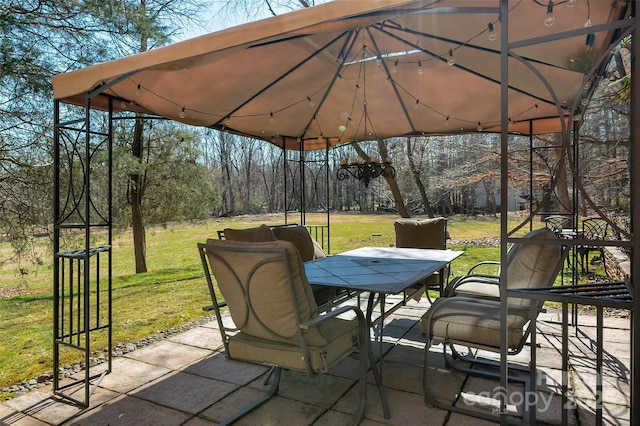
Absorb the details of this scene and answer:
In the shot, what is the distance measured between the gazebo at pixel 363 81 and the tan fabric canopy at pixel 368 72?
0.01m

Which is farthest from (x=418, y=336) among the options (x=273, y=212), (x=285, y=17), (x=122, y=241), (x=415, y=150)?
(x=273, y=212)

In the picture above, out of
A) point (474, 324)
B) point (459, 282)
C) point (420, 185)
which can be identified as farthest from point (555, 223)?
point (474, 324)

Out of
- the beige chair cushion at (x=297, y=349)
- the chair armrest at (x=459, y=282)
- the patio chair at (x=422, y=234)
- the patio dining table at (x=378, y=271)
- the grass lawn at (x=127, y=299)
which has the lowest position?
the grass lawn at (x=127, y=299)

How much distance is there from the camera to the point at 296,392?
248 centimetres

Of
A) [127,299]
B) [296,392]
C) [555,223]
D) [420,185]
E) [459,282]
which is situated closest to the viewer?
[296,392]

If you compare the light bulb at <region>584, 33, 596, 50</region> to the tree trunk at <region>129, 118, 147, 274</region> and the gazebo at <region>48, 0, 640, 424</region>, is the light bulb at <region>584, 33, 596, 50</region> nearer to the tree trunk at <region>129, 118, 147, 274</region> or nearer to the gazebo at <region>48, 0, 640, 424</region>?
the gazebo at <region>48, 0, 640, 424</region>

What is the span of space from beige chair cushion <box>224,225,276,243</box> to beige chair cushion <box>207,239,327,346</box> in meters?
1.42

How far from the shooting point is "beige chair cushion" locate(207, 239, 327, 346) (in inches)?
70.6

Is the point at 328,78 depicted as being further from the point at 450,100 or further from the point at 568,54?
the point at 568,54

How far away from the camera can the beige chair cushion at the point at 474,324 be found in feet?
7.08

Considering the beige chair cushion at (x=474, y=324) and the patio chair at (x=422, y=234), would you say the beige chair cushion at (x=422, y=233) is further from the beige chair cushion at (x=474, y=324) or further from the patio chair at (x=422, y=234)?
the beige chair cushion at (x=474, y=324)

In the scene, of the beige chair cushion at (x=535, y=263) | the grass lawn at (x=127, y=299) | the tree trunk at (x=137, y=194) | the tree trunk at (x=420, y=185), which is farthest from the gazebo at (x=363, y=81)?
the tree trunk at (x=420, y=185)

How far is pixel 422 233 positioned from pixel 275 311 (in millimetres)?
3278

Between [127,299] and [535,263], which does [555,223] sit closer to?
[535,263]
